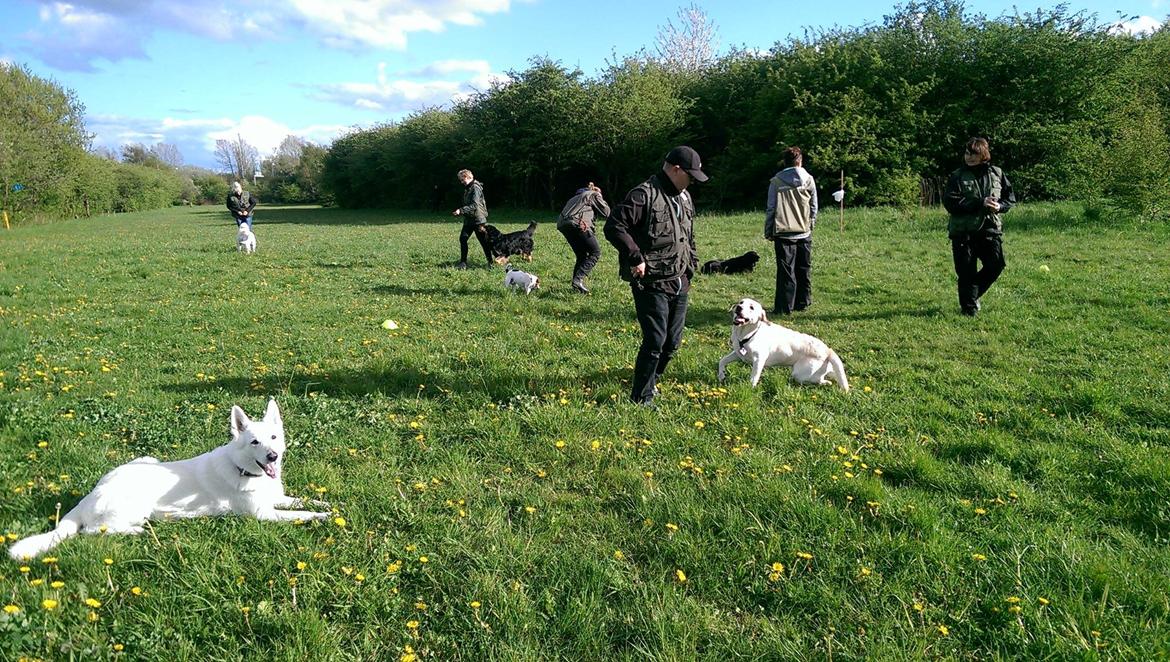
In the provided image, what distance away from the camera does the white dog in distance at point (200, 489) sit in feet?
Answer: 11.9

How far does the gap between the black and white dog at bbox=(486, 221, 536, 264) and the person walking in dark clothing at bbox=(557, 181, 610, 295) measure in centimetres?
331

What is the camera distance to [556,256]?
1558cm

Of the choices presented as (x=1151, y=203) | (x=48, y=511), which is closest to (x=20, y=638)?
(x=48, y=511)

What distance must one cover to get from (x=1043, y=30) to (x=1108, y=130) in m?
4.23

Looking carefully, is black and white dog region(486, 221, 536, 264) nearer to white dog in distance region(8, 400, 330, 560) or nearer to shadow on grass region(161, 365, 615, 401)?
shadow on grass region(161, 365, 615, 401)

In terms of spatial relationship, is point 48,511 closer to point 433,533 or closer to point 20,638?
point 20,638

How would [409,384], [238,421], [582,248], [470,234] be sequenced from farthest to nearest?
[470,234] → [582,248] → [409,384] → [238,421]

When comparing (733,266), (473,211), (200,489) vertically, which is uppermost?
(473,211)

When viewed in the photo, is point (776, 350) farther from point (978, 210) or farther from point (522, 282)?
point (522, 282)

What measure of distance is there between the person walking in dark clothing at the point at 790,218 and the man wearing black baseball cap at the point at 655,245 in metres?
3.46

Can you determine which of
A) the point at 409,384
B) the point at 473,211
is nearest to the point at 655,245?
the point at 409,384

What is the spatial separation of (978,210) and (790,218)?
226 cm

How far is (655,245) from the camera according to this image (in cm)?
534

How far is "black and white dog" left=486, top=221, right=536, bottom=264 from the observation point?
14281 millimetres
